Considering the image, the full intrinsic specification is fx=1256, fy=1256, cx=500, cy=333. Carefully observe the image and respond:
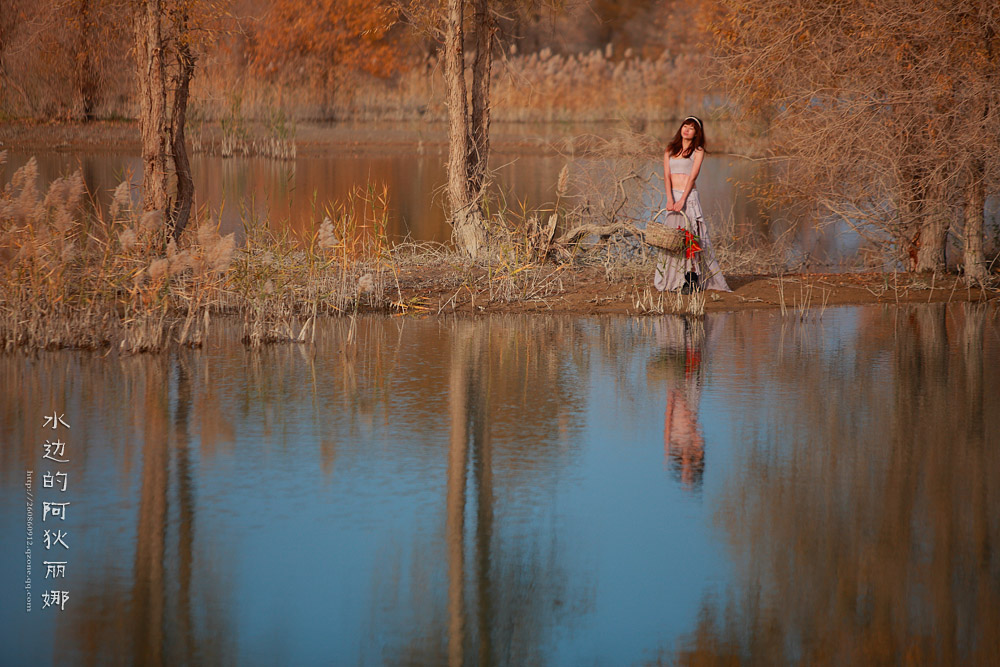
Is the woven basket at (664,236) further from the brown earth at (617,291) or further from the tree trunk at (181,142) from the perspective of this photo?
the tree trunk at (181,142)

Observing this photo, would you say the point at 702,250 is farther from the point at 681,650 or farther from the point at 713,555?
the point at 681,650

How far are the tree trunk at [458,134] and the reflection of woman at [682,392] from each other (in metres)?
3.86

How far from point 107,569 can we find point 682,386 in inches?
198

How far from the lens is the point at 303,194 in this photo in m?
25.1

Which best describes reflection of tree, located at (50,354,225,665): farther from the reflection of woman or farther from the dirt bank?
the dirt bank

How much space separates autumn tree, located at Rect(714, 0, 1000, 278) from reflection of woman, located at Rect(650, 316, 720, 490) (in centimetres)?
322

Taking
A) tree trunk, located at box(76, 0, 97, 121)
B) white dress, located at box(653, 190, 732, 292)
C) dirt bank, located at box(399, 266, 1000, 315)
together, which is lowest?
dirt bank, located at box(399, 266, 1000, 315)

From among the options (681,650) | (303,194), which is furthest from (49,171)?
(681,650)

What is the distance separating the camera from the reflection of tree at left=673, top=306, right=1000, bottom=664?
5.34 meters

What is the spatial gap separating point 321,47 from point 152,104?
2895cm

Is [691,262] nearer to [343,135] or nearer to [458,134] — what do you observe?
[458,134]

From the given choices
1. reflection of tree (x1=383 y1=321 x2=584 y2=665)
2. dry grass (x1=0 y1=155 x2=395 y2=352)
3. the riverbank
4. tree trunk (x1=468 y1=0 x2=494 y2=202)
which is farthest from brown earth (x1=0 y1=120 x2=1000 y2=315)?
the riverbank

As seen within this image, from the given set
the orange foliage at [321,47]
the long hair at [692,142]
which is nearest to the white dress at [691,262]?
the long hair at [692,142]

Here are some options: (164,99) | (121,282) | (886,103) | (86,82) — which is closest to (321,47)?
(86,82)
